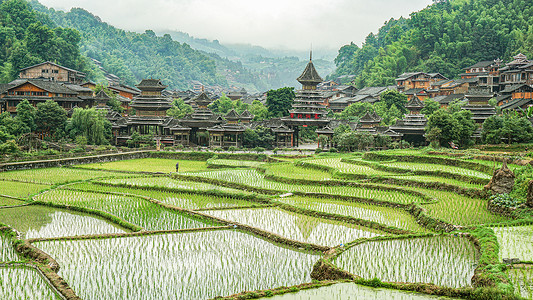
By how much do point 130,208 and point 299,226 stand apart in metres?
7.77

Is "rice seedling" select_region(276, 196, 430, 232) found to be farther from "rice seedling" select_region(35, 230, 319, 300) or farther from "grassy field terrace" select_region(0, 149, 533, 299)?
"rice seedling" select_region(35, 230, 319, 300)

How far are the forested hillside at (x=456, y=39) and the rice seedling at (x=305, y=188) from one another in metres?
51.9

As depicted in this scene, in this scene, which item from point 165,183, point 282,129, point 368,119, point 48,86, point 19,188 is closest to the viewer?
point 19,188

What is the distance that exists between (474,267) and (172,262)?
325 inches

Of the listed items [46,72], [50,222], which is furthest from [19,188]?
[46,72]

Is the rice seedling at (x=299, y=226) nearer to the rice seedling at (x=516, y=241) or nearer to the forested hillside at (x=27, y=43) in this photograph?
the rice seedling at (x=516, y=241)

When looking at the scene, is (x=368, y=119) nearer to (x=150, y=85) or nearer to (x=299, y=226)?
Answer: (x=150, y=85)

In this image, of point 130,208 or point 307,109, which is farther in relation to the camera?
point 307,109

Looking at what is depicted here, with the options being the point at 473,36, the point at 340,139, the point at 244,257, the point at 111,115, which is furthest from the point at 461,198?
the point at 473,36

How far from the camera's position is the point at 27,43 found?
71.7 m

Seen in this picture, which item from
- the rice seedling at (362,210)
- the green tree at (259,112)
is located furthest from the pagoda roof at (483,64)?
→ the rice seedling at (362,210)

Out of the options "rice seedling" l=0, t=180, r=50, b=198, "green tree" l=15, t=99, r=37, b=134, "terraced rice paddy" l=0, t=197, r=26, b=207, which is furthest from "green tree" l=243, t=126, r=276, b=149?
"terraced rice paddy" l=0, t=197, r=26, b=207

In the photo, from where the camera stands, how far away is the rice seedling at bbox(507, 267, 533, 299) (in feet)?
40.9

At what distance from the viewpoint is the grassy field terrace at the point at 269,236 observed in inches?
545
